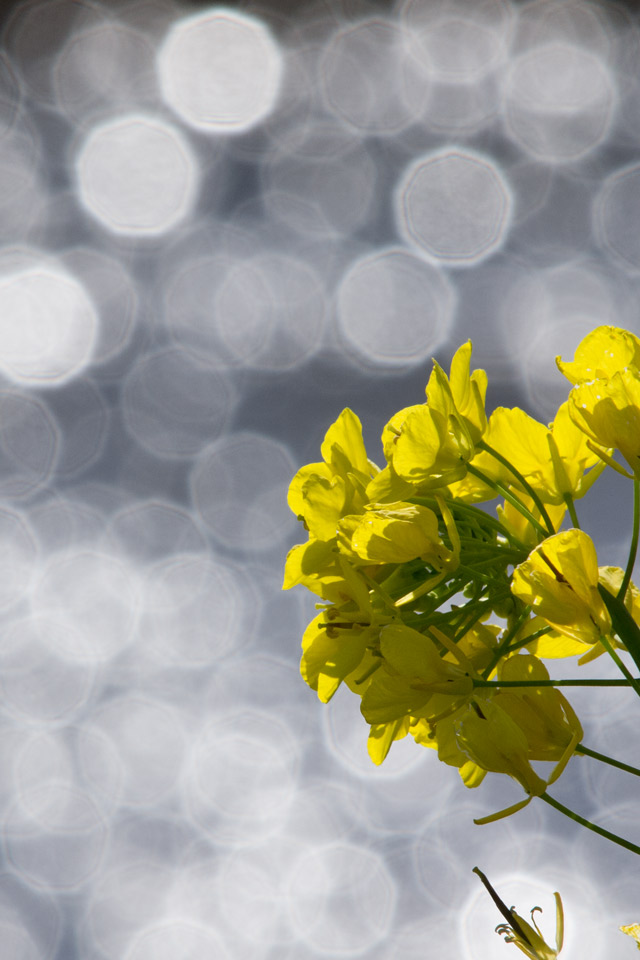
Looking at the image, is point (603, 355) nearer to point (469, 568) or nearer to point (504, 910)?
point (469, 568)

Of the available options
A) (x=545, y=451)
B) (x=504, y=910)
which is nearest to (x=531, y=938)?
(x=504, y=910)

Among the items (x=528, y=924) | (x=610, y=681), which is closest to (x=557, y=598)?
(x=610, y=681)

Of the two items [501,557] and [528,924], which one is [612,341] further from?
[528,924]

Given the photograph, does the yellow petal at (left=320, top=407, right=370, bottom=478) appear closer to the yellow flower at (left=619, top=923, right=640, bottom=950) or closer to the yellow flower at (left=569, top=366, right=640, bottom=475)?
the yellow flower at (left=569, top=366, right=640, bottom=475)

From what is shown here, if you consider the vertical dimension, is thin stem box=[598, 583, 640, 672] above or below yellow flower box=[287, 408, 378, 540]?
below

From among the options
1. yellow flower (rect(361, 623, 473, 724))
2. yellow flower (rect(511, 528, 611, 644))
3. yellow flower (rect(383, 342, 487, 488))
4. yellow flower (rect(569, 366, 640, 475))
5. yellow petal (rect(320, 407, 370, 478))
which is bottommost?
yellow flower (rect(511, 528, 611, 644))

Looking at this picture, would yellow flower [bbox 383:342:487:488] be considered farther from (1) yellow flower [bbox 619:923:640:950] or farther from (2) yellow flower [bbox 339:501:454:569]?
(1) yellow flower [bbox 619:923:640:950]

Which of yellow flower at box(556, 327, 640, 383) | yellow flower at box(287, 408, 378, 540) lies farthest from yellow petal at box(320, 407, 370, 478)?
yellow flower at box(556, 327, 640, 383)
